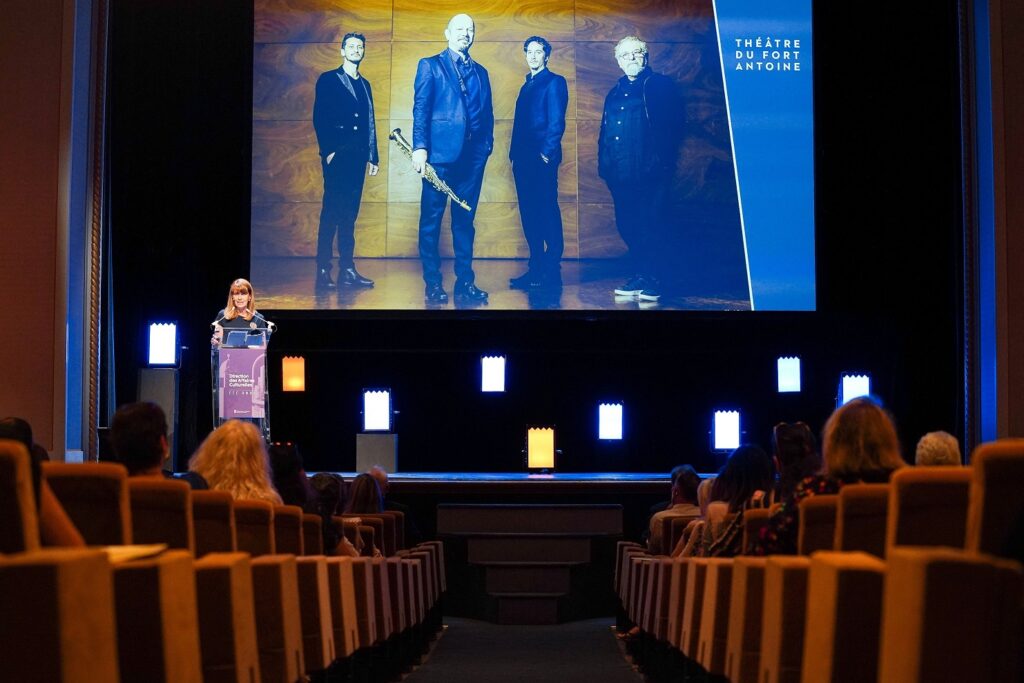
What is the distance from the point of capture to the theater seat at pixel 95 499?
86.7 inches

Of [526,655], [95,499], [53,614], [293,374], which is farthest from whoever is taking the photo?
[293,374]

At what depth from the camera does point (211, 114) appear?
10953mm

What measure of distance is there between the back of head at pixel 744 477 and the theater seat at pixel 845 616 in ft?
9.76

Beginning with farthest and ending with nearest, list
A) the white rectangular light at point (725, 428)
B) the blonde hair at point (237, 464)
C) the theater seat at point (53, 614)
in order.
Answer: the white rectangular light at point (725, 428), the blonde hair at point (237, 464), the theater seat at point (53, 614)

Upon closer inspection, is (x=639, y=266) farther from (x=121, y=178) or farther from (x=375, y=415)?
(x=121, y=178)

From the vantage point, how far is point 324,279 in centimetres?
1069

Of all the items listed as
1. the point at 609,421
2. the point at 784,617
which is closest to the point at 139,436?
the point at 784,617

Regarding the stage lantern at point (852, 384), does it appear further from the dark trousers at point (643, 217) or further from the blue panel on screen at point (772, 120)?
the dark trousers at point (643, 217)

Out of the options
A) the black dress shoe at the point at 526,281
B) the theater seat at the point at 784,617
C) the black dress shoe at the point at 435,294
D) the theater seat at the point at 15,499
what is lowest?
the theater seat at the point at 784,617

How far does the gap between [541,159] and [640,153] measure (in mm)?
785

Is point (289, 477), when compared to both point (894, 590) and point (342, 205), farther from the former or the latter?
point (342, 205)

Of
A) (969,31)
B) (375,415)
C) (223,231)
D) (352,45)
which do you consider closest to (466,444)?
(375,415)

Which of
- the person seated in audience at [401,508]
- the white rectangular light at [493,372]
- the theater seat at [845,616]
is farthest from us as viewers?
the white rectangular light at [493,372]

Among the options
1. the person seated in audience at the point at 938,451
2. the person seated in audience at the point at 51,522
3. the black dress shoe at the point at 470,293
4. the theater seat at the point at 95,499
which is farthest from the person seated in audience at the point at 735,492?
the black dress shoe at the point at 470,293
